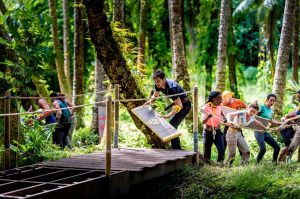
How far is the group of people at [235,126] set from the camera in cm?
1131

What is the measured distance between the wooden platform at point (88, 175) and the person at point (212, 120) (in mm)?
712

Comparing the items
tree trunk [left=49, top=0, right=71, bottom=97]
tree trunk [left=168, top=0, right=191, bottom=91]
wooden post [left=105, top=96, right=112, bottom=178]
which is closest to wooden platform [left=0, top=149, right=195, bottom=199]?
wooden post [left=105, top=96, right=112, bottom=178]

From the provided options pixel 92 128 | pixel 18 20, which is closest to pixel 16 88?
pixel 18 20

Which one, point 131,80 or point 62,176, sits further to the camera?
point 131,80

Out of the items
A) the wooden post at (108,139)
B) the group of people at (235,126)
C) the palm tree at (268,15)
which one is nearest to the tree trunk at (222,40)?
the group of people at (235,126)

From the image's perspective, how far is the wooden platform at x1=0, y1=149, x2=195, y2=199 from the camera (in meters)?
7.45

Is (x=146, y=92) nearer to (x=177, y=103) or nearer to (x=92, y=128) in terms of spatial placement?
(x=177, y=103)

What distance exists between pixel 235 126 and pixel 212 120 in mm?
470

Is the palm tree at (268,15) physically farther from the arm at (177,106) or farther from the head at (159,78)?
the head at (159,78)

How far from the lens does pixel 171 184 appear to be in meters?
9.99

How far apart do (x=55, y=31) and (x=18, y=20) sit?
7.61 metres

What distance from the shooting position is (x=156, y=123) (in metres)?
11.2

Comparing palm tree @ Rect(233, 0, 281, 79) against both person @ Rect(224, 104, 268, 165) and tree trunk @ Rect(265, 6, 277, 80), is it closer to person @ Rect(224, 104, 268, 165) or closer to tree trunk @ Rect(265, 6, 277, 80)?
tree trunk @ Rect(265, 6, 277, 80)

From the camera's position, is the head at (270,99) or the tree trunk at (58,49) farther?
the tree trunk at (58,49)
